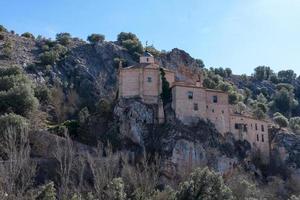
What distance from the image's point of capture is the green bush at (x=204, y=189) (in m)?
46.2

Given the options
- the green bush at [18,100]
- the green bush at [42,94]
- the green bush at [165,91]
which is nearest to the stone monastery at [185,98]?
the green bush at [165,91]

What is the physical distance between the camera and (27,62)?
98.9 m

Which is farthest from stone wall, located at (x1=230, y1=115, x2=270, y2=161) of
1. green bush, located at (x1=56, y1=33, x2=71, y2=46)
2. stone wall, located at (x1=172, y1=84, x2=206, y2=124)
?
green bush, located at (x1=56, y1=33, x2=71, y2=46)

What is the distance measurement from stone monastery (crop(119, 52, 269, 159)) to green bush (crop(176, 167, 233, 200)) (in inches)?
823

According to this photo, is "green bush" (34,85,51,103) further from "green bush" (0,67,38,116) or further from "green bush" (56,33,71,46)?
"green bush" (56,33,71,46)

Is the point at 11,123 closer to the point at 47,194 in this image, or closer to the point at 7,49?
the point at 47,194

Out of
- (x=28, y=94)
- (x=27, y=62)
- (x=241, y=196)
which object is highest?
(x=27, y=62)

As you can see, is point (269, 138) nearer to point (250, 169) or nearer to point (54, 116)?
point (250, 169)

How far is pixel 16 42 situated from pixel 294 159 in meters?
59.9

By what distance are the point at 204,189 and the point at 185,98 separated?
2335 cm

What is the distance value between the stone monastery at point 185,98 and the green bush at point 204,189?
20.9 meters

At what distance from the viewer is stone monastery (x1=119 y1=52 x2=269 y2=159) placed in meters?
68.8

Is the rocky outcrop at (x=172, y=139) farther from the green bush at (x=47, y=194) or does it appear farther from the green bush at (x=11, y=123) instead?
the green bush at (x=47, y=194)

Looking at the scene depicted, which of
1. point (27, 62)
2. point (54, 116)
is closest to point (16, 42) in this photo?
point (27, 62)
